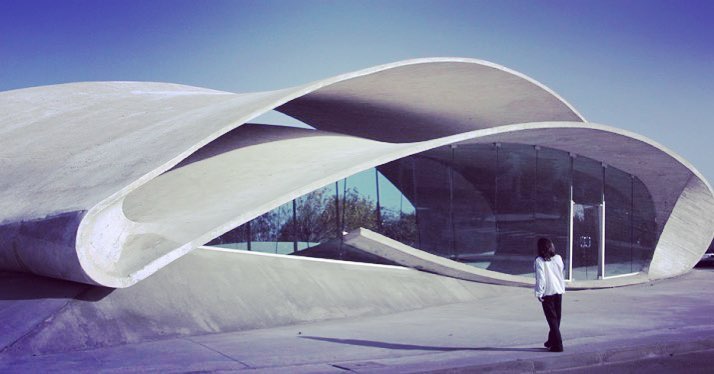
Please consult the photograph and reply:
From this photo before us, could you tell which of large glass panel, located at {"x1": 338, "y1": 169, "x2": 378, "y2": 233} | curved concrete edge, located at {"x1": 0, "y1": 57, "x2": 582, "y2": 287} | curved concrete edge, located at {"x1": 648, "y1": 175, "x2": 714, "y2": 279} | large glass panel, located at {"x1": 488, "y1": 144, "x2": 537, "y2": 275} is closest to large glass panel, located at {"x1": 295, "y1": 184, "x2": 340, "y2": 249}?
large glass panel, located at {"x1": 338, "y1": 169, "x2": 378, "y2": 233}

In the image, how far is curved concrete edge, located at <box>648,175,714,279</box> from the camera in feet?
68.9

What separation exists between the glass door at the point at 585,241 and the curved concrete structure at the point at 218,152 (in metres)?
1.33

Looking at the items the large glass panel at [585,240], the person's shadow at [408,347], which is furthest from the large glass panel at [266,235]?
the large glass panel at [585,240]

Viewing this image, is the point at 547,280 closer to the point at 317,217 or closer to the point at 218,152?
the point at 317,217

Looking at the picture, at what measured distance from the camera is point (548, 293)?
9.85 meters

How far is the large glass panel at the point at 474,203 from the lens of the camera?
58.2 ft

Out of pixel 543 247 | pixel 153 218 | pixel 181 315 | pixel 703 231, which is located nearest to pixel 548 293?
pixel 543 247

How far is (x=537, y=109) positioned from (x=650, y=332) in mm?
10363

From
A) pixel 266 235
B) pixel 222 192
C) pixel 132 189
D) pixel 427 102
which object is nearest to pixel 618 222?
pixel 427 102

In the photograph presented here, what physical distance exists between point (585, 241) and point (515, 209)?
2.52 m

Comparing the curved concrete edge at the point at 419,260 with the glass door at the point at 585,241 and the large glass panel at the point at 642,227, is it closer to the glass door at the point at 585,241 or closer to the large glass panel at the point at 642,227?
the glass door at the point at 585,241

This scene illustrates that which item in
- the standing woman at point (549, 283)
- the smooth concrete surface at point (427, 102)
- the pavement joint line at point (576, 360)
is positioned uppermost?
the smooth concrete surface at point (427, 102)

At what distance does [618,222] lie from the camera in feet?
68.3

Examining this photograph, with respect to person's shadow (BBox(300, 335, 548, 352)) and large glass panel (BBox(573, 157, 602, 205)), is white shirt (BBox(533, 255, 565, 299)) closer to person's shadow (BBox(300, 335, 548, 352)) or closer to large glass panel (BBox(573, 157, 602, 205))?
person's shadow (BBox(300, 335, 548, 352))
